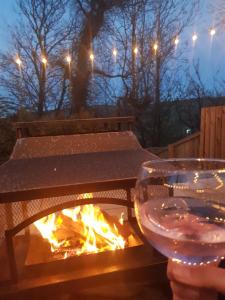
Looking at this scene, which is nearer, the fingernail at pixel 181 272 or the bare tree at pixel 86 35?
the fingernail at pixel 181 272

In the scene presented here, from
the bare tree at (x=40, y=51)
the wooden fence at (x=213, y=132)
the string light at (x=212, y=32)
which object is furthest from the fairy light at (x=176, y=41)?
the wooden fence at (x=213, y=132)

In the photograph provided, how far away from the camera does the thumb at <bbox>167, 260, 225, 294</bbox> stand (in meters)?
0.38

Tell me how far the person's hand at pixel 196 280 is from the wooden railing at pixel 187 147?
15.7 ft

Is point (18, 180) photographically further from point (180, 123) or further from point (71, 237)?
point (180, 123)

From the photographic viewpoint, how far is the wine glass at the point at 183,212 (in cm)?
36

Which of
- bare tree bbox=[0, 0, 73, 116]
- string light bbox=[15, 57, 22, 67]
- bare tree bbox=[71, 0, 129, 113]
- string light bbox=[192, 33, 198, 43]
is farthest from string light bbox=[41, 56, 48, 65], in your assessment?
Answer: string light bbox=[192, 33, 198, 43]

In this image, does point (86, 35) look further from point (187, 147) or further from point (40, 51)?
point (187, 147)

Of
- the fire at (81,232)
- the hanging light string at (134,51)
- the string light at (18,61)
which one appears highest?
the hanging light string at (134,51)

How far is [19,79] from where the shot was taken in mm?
7000

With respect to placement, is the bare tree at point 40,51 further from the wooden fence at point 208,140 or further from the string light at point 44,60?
the wooden fence at point 208,140

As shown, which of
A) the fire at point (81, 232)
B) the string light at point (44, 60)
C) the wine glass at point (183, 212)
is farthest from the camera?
the string light at point (44, 60)

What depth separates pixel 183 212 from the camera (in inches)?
18.0

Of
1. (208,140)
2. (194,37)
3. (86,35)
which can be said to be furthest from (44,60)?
(208,140)

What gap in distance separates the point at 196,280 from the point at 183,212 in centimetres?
10
